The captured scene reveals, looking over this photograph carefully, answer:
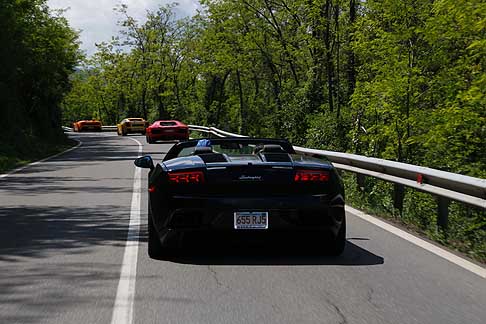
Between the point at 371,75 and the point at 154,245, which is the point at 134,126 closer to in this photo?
the point at 371,75

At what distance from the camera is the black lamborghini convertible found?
6.82m

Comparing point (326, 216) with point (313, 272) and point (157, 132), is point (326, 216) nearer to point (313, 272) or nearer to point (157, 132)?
point (313, 272)

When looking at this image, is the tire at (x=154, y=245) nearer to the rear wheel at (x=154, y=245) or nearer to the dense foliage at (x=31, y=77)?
the rear wheel at (x=154, y=245)

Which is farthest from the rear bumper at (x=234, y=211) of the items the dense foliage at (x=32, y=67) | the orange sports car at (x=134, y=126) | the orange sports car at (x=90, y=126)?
the orange sports car at (x=90, y=126)

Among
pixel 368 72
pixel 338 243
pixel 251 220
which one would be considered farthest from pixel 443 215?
pixel 368 72

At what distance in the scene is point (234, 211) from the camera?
A: 6805 millimetres

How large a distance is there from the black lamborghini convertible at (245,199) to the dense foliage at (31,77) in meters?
19.6

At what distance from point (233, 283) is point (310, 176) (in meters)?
1.46

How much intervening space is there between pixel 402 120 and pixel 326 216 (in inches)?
506

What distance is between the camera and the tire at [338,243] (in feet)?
23.5

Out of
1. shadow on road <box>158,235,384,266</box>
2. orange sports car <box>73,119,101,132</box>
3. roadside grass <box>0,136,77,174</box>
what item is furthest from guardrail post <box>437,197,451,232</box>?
orange sports car <box>73,119,101,132</box>

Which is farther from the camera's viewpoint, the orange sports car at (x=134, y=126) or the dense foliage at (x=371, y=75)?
the orange sports car at (x=134, y=126)

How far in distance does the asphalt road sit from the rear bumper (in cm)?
35

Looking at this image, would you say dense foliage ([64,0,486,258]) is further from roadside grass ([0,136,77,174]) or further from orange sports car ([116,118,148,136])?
roadside grass ([0,136,77,174])
